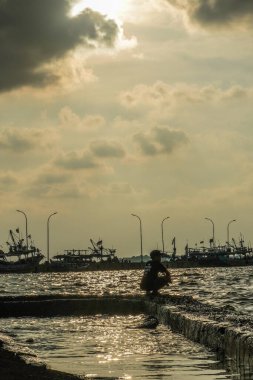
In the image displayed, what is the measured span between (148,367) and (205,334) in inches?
118

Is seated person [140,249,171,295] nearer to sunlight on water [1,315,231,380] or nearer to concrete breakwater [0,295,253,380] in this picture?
concrete breakwater [0,295,253,380]

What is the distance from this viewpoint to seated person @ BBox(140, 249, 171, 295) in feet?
73.9

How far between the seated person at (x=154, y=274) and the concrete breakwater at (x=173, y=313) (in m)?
0.45

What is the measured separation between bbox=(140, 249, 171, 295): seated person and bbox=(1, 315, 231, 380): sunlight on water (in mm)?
2336

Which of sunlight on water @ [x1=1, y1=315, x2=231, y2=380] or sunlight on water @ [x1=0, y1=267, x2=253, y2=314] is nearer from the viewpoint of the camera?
sunlight on water @ [x1=1, y1=315, x2=231, y2=380]

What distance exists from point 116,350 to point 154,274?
9222 mm

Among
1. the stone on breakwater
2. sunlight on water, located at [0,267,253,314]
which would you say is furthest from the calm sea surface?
sunlight on water, located at [0,267,253,314]

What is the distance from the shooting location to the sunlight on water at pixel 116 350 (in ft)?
35.5

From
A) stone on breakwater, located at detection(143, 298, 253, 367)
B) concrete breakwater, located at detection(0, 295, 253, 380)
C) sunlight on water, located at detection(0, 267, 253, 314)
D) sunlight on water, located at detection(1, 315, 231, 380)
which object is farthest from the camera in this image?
sunlight on water, located at detection(0, 267, 253, 314)

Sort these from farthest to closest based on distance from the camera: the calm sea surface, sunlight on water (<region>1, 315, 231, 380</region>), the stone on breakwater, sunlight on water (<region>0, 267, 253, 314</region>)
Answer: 1. sunlight on water (<region>0, 267, 253, 314</region>)
2. the stone on breakwater
3. sunlight on water (<region>1, 315, 231, 380</region>)
4. the calm sea surface

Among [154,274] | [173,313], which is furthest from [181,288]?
[173,313]

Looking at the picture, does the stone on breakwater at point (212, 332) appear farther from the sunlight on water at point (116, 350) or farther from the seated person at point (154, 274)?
the seated person at point (154, 274)

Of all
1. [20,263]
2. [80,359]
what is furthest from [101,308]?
[20,263]

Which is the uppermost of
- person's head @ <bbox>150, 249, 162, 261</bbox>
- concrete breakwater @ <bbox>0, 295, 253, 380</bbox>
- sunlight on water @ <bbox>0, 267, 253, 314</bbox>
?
person's head @ <bbox>150, 249, 162, 261</bbox>
